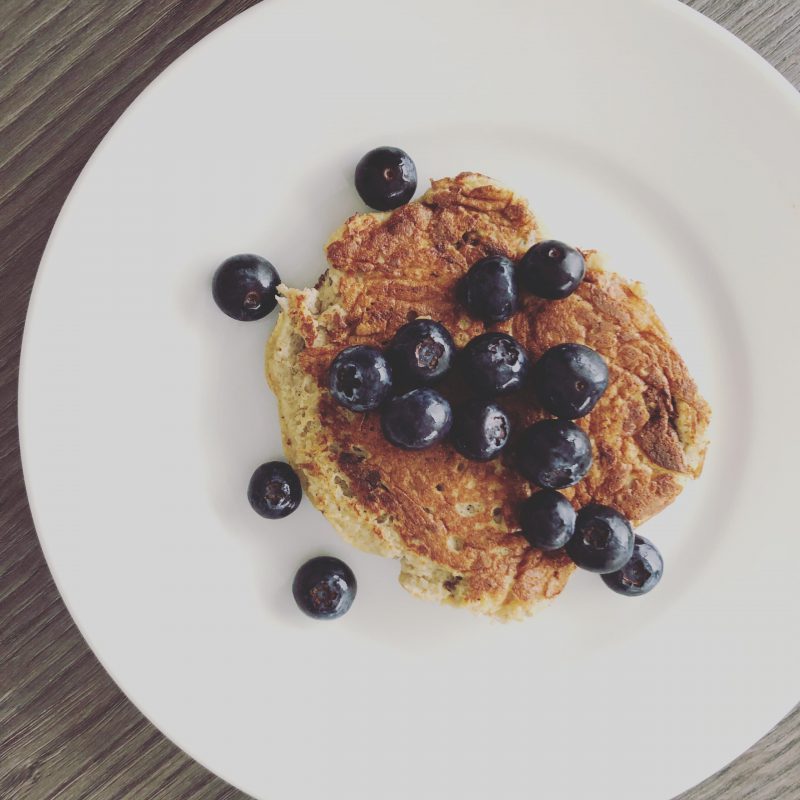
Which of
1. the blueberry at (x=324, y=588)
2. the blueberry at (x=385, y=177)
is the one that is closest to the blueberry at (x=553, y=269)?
the blueberry at (x=385, y=177)

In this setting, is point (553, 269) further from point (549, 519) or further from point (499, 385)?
point (549, 519)

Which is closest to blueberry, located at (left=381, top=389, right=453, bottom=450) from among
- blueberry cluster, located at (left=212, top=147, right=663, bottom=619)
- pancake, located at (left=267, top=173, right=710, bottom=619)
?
blueberry cluster, located at (left=212, top=147, right=663, bottom=619)

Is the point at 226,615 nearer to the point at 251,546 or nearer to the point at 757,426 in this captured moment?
the point at 251,546

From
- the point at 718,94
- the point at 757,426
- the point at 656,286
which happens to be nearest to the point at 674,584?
the point at 757,426

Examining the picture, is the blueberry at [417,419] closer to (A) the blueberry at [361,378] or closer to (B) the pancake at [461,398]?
(A) the blueberry at [361,378]

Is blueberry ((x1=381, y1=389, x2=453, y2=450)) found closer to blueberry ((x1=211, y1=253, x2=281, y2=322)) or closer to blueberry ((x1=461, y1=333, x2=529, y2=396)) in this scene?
blueberry ((x1=461, y1=333, x2=529, y2=396))

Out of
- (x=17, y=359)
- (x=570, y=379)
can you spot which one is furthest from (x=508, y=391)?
(x=17, y=359)
